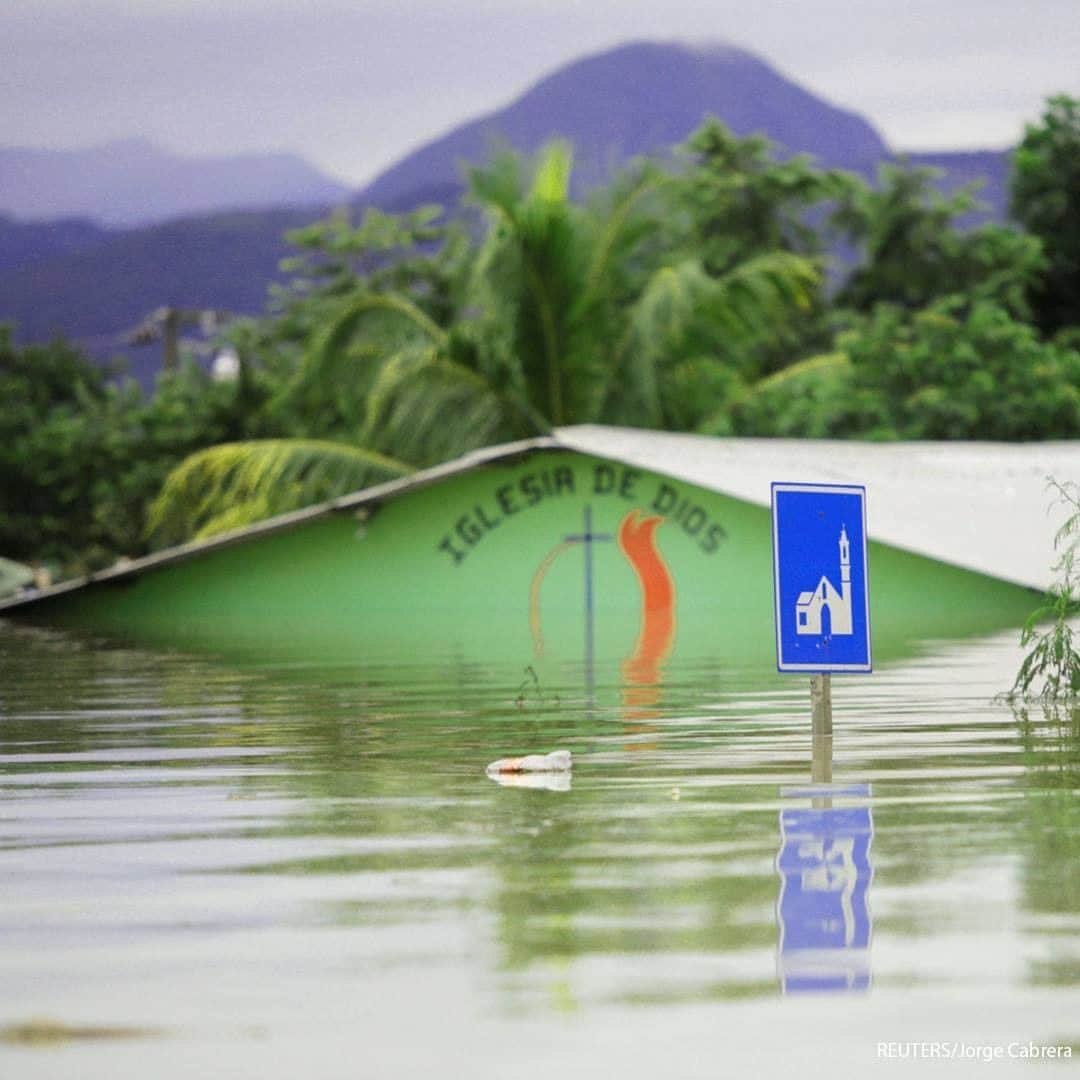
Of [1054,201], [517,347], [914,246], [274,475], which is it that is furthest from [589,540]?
[914,246]

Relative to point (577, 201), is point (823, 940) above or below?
below

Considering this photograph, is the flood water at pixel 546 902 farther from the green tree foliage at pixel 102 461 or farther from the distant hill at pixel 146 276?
the distant hill at pixel 146 276

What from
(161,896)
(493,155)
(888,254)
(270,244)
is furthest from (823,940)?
(270,244)

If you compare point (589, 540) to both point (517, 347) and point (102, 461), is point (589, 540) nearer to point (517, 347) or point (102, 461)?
point (517, 347)

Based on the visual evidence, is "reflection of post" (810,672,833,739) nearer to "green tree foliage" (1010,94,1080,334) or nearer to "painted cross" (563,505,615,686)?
"painted cross" (563,505,615,686)

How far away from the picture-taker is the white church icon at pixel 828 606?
875cm

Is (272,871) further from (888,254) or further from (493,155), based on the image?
(888,254)

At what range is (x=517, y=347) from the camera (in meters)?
32.6

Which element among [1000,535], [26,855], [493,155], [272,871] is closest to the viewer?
[272,871]

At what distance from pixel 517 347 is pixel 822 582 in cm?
2403

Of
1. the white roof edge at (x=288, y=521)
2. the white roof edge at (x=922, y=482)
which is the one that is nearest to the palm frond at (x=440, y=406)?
the white roof edge at (x=922, y=482)

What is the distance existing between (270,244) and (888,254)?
142452 mm

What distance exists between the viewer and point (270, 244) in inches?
7244

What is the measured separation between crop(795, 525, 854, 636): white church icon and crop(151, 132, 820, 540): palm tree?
23.2 m
